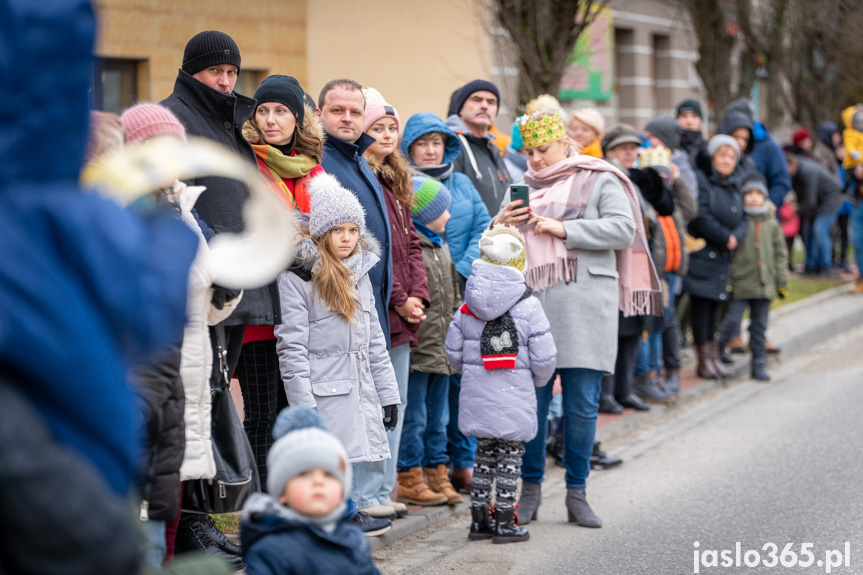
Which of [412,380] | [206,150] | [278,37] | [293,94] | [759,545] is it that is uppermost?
[278,37]

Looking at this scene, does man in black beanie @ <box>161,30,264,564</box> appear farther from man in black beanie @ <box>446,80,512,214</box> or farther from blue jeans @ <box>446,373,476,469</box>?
man in black beanie @ <box>446,80,512,214</box>

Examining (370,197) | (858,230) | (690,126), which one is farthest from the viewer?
(858,230)

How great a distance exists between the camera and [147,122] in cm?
386

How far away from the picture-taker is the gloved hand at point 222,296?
3950mm

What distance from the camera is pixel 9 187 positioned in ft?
5.26

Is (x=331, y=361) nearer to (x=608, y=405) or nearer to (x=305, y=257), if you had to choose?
(x=305, y=257)

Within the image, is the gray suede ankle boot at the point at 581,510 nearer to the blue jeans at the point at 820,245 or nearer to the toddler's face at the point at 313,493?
the toddler's face at the point at 313,493

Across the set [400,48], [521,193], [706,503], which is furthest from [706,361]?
[400,48]

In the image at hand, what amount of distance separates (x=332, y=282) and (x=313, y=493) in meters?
2.12

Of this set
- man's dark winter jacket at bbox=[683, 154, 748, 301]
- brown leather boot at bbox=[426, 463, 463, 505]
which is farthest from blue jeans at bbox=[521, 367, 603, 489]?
man's dark winter jacket at bbox=[683, 154, 748, 301]

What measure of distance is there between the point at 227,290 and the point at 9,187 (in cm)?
235

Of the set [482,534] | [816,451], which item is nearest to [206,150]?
[482,534]

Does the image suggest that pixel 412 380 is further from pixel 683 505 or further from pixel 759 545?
pixel 759 545

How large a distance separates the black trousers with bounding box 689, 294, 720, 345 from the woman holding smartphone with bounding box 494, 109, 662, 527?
4.00 metres
